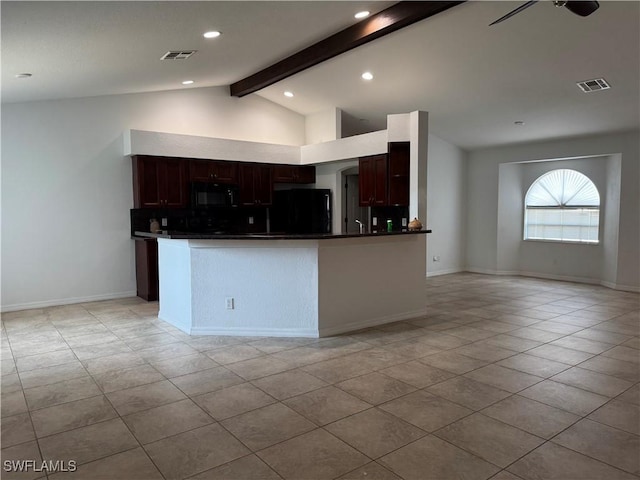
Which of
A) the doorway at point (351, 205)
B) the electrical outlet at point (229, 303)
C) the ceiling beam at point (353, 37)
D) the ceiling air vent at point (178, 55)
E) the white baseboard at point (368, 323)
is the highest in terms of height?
the ceiling beam at point (353, 37)

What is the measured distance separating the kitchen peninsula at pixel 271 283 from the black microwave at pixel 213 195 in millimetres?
2271

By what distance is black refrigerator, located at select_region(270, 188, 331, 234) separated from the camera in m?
8.08

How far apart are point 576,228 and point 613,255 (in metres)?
1.02

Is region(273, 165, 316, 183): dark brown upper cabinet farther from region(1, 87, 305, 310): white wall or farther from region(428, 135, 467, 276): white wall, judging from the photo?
region(428, 135, 467, 276): white wall

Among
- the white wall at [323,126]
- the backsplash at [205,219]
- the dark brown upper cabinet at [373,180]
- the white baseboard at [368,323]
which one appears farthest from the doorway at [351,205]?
the white baseboard at [368,323]

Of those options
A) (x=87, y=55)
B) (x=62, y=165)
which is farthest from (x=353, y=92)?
(x=62, y=165)

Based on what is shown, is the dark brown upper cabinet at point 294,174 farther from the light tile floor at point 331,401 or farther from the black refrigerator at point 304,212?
the light tile floor at point 331,401

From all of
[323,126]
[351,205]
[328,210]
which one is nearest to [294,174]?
[328,210]

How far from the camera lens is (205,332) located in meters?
4.60

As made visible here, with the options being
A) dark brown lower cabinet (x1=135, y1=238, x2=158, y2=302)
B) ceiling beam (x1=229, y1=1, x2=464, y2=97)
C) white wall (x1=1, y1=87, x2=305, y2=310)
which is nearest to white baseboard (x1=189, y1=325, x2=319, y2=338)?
dark brown lower cabinet (x1=135, y1=238, x2=158, y2=302)

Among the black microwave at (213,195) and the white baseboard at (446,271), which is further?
the white baseboard at (446,271)

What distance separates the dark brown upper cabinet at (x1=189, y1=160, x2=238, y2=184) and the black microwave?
0.10 m

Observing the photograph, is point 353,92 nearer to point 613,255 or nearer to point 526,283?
point 526,283

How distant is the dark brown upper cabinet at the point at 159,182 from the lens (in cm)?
657
